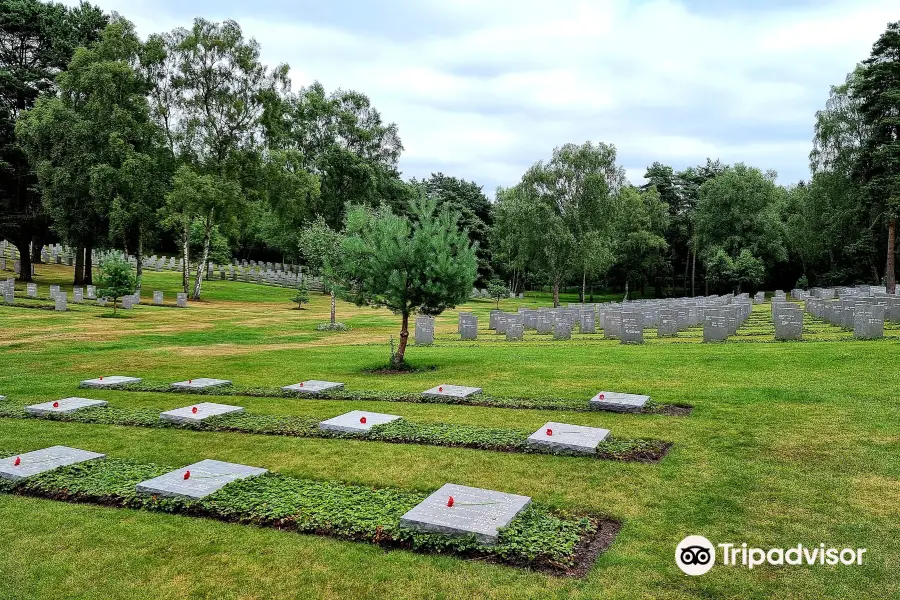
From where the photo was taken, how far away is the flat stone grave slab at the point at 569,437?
8047 millimetres

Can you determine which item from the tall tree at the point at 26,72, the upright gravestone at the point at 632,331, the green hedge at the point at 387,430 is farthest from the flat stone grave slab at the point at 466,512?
the tall tree at the point at 26,72

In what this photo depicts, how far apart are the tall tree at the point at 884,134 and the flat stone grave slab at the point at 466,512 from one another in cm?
3903

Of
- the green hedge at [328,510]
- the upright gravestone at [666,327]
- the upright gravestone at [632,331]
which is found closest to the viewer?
the green hedge at [328,510]

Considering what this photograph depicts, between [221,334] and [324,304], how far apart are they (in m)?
21.3

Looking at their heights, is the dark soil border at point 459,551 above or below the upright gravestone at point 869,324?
below

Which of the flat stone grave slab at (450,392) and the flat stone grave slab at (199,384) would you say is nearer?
the flat stone grave slab at (450,392)

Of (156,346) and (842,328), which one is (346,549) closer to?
(156,346)

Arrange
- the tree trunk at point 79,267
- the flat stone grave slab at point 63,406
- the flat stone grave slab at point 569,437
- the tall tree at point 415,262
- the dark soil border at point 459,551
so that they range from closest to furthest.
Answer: the dark soil border at point 459,551 → the flat stone grave slab at point 569,437 → the flat stone grave slab at point 63,406 → the tall tree at point 415,262 → the tree trunk at point 79,267

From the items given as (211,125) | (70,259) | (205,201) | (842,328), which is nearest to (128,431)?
(842,328)

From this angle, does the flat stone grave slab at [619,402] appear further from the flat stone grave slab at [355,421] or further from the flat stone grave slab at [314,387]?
the flat stone grave slab at [314,387]

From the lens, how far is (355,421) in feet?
32.6

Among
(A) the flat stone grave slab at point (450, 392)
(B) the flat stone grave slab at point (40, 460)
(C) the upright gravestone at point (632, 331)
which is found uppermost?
(C) the upright gravestone at point (632, 331)

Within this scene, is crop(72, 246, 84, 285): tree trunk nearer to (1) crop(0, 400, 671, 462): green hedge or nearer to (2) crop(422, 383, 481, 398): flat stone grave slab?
(1) crop(0, 400, 671, 462): green hedge

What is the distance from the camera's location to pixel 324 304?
4794cm
